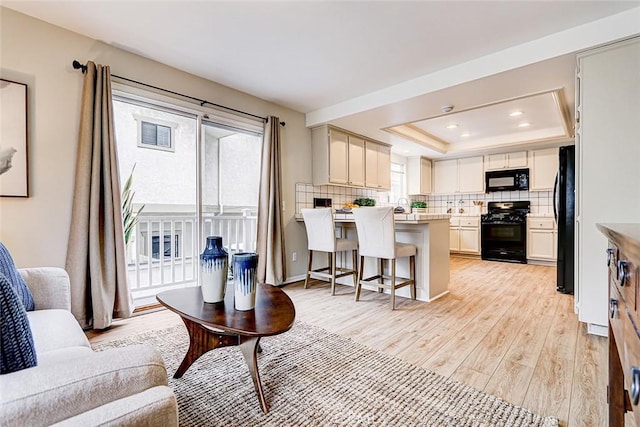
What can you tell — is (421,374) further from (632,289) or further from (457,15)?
(457,15)

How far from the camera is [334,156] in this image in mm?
4273

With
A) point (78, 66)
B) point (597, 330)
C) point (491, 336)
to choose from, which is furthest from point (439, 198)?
point (78, 66)

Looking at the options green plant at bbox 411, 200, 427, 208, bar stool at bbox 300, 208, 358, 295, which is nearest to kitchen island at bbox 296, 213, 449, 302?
bar stool at bbox 300, 208, 358, 295

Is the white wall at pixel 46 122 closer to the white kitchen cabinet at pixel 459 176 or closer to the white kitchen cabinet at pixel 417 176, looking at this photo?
the white kitchen cabinet at pixel 417 176

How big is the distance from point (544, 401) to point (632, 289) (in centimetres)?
118

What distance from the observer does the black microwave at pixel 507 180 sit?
5.58 meters

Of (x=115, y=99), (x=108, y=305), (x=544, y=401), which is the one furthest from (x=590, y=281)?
(x=115, y=99)

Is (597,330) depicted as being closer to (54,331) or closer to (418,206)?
(54,331)

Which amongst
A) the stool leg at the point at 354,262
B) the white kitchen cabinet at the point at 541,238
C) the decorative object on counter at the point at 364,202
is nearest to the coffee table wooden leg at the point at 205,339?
the stool leg at the point at 354,262

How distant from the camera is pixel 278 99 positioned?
3746 millimetres

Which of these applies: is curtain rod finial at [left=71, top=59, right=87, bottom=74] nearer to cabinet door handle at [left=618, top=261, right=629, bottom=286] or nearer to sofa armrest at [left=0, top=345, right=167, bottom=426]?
sofa armrest at [left=0, top=345, right=167, bottom=426]

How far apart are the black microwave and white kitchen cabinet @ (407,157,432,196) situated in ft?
3.78

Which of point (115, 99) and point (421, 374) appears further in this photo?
point (115, 99)

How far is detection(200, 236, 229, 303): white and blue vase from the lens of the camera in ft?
5.22
